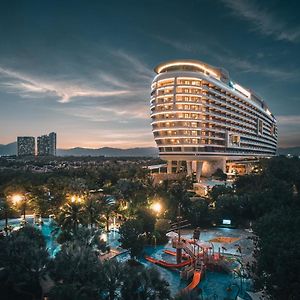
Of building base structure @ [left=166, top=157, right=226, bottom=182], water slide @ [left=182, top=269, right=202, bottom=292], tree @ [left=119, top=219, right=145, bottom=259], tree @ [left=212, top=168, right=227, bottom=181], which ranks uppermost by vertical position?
building base structure @ [left=166, top=157, right=226, bottom=182]

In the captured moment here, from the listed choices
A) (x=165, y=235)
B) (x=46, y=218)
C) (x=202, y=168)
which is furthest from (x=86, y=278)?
(x=202, y=168)

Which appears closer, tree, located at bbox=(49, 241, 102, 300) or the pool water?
tree, located at bbox=(49, 241, 102, 300)

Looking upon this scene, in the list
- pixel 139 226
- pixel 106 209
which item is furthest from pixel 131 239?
pixel 106 209

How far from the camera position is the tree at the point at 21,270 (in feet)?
81.1

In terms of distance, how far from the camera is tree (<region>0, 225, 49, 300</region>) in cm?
2473

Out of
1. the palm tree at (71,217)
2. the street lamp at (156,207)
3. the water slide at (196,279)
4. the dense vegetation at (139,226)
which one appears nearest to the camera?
the dense vegetation at (139,226)

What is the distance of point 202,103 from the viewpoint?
104438 millimetres

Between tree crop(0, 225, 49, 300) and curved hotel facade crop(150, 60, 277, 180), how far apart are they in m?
79.4

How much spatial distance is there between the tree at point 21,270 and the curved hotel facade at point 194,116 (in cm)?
7945

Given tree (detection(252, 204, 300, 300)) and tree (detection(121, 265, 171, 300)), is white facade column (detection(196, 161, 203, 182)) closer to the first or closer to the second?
tree (detection(252, 204, 300, 300))

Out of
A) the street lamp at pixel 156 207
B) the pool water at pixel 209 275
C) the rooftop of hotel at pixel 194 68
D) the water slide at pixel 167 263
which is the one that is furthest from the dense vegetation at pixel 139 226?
the rooftop of hotel at pixel 194 68

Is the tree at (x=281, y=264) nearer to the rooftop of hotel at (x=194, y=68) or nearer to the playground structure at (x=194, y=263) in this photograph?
the playground structure at (x=194, y=263)

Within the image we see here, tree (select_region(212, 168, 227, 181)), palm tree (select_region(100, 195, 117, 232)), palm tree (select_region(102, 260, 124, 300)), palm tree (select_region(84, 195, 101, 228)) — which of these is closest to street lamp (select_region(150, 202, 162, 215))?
palm tree (select_region(100, 195, 117, 232))

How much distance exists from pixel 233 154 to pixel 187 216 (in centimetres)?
7462
